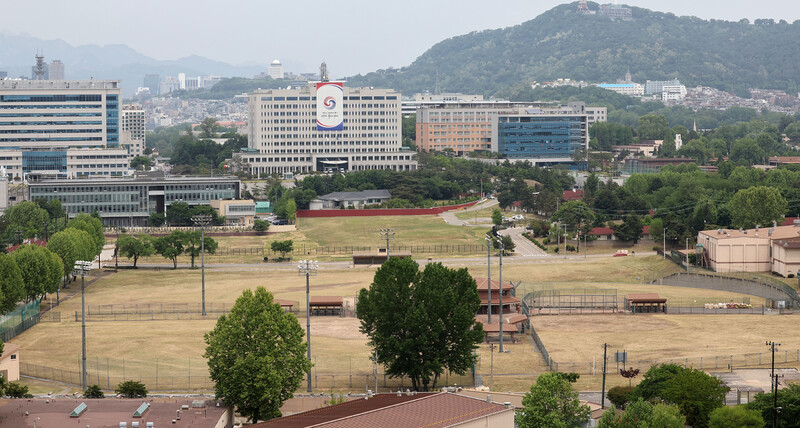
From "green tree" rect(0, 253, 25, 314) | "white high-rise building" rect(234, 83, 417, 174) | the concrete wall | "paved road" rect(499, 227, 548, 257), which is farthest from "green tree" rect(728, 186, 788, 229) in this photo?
"white high-rise building" rect(234, 83, 417, 174)

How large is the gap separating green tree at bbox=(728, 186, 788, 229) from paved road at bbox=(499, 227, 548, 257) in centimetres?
1917

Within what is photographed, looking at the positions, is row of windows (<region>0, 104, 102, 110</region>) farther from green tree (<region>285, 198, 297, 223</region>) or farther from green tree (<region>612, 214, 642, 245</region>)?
green tree (<region>612, 214, 642, 245</region>)

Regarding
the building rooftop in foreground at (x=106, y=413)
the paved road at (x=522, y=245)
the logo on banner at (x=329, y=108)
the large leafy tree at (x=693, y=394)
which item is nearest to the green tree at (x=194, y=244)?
the paved road at (x=522, y=245)

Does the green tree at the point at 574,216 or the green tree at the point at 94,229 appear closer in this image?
the green tree at the point at 94,229

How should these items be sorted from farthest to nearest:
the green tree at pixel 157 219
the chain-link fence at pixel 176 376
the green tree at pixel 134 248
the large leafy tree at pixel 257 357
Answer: the green tree at pixel 157 219, the green tree at pixel 134 248, the chain-link fence at pixel 176 376, the large leafy tree at pixel 257 357

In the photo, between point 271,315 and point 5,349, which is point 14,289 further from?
point 271,315

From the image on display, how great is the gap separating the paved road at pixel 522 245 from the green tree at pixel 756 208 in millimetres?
19174

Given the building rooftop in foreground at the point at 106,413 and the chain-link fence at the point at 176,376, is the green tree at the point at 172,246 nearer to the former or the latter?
the chain-link fence at the point at 176,376

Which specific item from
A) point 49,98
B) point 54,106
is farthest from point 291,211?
point 49,98

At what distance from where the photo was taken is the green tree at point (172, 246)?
10325 cm

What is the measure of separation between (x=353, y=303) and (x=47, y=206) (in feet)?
207

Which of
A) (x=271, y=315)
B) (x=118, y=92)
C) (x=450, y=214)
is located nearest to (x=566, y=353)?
(x=271, y=315)

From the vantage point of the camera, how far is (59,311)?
79.3m

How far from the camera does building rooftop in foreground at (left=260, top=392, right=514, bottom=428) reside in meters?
42.6
